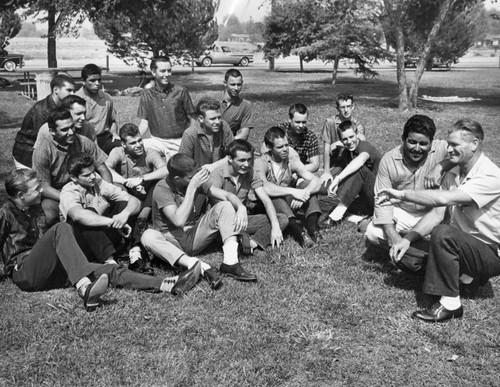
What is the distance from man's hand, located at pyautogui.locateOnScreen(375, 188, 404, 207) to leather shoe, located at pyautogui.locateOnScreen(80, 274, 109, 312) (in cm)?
249

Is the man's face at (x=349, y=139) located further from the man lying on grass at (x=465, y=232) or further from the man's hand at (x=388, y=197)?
the man lying on grass at (x=465, y=232)

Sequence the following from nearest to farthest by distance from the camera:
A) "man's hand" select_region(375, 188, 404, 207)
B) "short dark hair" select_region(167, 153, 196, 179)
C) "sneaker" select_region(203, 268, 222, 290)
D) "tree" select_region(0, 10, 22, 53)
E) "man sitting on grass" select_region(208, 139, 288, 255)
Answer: "man's hand" select_region(375, 188, 404, 207) → "sneaker" select_region(203, 268, 222, 290) → "short dark hair" select_region(167, 153, 196, 179) → "man sitting on grass" select_region(208, 139, 288, 255) → "tree" select_region(0, 10, 22, 53)

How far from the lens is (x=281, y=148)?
253 inches

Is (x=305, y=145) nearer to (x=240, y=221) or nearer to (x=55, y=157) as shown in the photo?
(x=240, y=221)

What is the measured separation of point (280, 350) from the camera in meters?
4.10

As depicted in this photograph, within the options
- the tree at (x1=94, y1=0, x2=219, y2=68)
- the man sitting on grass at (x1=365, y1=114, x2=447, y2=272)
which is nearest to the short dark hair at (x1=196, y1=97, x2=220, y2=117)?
the man sitting on grass at (x1=365, y1=114, x2=447, y2=272)

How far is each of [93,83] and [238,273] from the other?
3.59 m

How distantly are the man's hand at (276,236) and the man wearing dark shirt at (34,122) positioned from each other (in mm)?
3001

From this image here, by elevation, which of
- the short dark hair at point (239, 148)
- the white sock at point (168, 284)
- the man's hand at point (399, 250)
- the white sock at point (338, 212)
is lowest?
the white sock at point (168, 284)

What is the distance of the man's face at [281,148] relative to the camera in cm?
638

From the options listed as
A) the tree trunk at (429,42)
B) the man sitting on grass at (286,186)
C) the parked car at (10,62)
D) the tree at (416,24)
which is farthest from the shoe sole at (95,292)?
the parked car at (10,62)

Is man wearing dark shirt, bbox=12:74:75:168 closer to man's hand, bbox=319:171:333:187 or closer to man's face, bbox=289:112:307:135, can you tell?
man's face, bbox=289:112:307:135

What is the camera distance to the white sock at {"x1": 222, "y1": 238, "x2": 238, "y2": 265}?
213 inches

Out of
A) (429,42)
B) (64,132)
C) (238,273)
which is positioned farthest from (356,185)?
(429,42)
